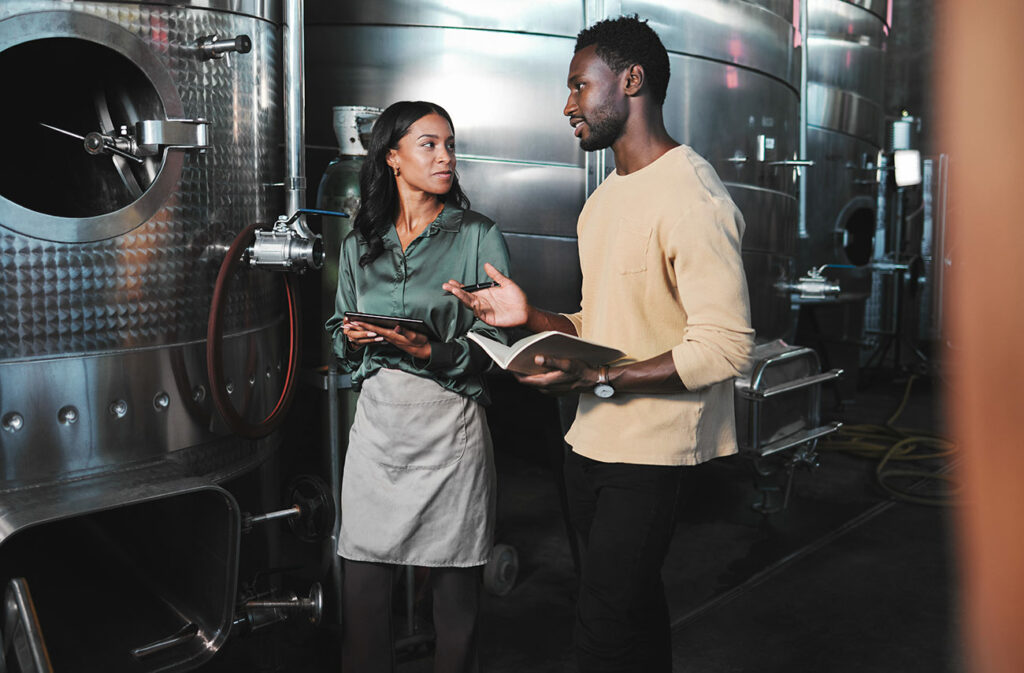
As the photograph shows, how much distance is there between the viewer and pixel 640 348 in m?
1.87

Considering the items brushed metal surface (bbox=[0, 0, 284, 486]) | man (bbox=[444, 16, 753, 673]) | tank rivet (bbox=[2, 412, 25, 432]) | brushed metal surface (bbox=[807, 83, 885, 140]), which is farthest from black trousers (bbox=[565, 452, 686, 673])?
brushed metal surface (bbox=[807, 83, 885, 140])

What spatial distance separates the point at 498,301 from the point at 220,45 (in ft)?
3.49

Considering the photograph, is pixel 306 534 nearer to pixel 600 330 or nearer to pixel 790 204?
pixel 600 330

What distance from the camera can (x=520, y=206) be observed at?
3.51 m

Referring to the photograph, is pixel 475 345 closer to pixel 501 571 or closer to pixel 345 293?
pixel 345 293

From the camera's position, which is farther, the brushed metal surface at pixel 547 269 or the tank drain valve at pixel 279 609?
the brushed metal surface at pixel 547 269

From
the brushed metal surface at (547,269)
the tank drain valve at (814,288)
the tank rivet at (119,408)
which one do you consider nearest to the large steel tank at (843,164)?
the tank drain valve at (814,288)

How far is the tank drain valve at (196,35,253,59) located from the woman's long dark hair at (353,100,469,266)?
1.29ft

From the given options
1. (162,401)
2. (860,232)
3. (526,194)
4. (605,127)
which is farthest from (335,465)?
(860,232)

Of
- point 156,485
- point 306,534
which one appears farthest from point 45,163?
point 306,534

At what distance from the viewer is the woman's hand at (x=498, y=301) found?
199 cm

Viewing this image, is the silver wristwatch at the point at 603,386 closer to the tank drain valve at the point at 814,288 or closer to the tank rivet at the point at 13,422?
the tank rivet at the point at 13,422

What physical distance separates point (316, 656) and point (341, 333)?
1135 millimetres

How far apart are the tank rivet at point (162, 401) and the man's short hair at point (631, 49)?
1413 millimetres
